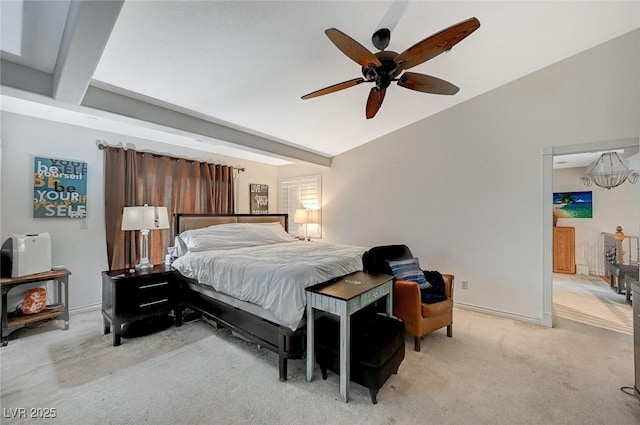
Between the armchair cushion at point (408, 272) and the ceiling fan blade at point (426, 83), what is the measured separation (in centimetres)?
180

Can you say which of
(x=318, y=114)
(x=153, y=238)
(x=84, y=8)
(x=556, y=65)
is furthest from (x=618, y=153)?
(x=153, y=238)

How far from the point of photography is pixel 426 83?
2121 millimetres

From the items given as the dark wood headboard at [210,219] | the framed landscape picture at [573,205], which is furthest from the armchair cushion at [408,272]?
the framed landscape picture at [573,205]

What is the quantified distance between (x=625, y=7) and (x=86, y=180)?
6119mm

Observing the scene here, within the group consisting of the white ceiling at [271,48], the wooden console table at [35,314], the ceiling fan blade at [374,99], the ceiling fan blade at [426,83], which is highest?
the white ceiling at [271,48]

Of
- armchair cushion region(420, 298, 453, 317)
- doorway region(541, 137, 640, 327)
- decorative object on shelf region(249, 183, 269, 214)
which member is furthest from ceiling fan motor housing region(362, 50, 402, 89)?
decorative object on shelf region(249, 183, 269, 214)

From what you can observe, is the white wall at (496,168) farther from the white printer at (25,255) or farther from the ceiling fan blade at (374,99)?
the white printer at (25,255)

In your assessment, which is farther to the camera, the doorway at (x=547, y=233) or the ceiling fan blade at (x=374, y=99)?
the doorway at (x=547, y=233)

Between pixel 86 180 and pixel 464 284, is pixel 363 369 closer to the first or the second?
pixel 464 284

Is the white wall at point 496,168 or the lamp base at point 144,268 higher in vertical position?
the white wall at point 496,168

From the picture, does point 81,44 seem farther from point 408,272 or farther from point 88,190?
point 408,272

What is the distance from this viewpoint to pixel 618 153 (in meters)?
4.13

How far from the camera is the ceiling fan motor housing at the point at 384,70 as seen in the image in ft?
6.36

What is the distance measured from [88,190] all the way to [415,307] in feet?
14.0
